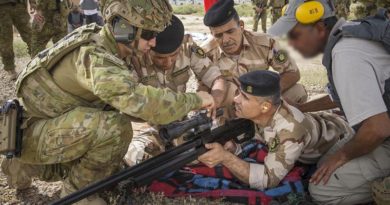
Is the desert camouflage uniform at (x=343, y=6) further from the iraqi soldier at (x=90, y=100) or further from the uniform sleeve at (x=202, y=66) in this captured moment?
the iraqi soldier at (x=90, y=100)

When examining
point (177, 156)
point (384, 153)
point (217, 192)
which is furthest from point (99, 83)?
point (384, 153)

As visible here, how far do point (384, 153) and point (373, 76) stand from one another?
29.2 inches

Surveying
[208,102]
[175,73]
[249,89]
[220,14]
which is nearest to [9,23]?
[175,73]

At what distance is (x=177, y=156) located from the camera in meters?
3.20

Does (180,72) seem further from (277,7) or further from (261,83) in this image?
(277,7)

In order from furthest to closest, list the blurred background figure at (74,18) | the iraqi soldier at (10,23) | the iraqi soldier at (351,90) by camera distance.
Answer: the blurred background figure at (74,18) → the iraqi soldier at (10,23) → the iraqi soldier at (351,90)

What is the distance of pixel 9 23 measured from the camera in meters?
7.98

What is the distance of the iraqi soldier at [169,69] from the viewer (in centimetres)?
393

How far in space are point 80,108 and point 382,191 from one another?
211 centimetres

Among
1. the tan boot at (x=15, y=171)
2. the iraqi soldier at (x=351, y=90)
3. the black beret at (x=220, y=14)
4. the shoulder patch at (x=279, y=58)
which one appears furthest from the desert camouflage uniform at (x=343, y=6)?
the tan boot at (x=15, y=171)

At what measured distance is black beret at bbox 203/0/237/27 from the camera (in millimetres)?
4406

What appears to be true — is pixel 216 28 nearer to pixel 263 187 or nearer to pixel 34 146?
pixel 263 187

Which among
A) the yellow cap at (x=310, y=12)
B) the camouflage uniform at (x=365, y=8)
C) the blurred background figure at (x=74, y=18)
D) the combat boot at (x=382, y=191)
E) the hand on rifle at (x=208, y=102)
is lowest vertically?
the blurred background figure at (x=74, y=18)

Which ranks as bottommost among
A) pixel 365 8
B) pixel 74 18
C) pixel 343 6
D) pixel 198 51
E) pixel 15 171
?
pixel 343 6
